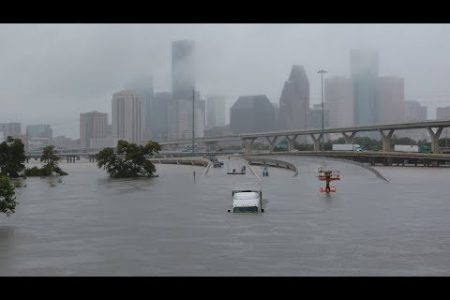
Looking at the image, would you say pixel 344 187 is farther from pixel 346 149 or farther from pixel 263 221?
pixel 346 149

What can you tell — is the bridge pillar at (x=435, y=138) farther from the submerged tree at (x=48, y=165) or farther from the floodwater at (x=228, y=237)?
the floodwater at (x=228, y=237)

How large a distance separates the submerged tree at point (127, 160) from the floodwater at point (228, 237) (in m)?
31.7

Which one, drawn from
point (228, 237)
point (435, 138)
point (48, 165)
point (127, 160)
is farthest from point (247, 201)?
point (435, 138)

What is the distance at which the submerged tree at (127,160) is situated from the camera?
232 feet

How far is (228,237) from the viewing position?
2109cm

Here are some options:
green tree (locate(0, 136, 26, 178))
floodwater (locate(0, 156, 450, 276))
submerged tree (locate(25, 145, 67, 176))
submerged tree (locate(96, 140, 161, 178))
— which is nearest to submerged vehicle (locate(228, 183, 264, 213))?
floodwater (locate(0, 156, 450, 276))

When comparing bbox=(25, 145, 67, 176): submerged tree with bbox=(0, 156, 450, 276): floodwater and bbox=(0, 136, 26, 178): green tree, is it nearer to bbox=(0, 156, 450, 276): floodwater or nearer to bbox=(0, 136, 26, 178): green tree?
bbox=(0, 136, 26, 178): green tree

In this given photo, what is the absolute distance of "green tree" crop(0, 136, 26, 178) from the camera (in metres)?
69.6

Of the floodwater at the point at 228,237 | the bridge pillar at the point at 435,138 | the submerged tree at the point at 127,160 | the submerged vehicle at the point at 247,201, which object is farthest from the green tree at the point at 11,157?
the bridge pillar at the point at 435,138

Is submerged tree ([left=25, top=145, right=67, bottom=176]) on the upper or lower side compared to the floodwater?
upper

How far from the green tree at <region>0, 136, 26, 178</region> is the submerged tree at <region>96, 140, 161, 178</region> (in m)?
9.94

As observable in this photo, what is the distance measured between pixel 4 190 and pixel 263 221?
12.1m

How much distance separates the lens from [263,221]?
85.1 ft
